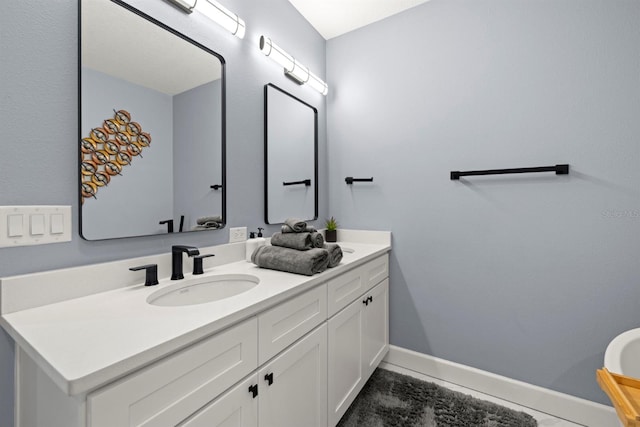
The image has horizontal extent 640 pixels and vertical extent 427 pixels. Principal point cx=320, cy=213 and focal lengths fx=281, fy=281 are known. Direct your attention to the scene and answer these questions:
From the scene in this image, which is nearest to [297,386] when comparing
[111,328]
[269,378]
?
[269,378]

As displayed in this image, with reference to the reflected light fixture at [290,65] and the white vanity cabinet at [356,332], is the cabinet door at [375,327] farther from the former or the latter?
the reflected light fixture at [290,65]

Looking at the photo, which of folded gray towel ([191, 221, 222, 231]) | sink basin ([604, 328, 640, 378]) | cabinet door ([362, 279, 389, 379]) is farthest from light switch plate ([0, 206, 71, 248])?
sink basin ([604, 328, 640, 378])

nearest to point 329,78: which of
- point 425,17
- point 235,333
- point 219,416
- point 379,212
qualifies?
point 425,17

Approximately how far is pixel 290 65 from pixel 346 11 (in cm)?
62

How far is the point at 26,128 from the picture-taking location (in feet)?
2.70

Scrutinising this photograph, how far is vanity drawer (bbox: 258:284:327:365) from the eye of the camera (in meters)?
0.90

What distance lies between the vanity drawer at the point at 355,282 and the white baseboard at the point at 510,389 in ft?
1.95

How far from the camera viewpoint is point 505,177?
63.0 inches

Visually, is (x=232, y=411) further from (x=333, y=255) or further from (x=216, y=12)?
(x=216, y=12)

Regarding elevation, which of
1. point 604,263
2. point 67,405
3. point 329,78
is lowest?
point 67,405

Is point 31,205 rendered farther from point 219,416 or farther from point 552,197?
point 552,197

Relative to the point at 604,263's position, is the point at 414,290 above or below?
below

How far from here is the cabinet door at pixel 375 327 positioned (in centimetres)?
163

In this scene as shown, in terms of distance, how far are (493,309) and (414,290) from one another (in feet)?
1.50
